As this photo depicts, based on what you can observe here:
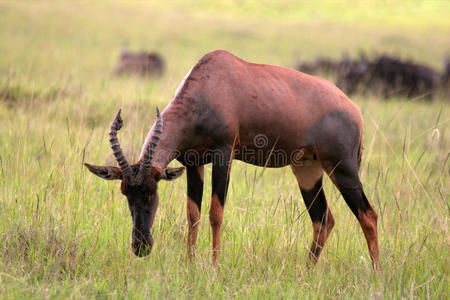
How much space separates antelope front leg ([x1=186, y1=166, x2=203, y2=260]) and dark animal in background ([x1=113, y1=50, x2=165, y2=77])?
30.2ft

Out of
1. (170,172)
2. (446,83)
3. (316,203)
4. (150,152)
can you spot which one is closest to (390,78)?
(446,83)

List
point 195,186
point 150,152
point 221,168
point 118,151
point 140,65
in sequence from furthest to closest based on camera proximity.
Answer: point 140,65 < point 195,186 < point 221,168 < point 150,152 < point 118,151

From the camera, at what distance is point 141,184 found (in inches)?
154

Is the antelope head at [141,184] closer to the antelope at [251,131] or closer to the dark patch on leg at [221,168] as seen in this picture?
the antelope at [251,131]

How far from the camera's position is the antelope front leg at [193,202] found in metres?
4.47

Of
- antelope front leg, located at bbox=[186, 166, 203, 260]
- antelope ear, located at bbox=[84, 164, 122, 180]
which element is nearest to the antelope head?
antelope ear, located at bbox=[84, 164, 122, 180]

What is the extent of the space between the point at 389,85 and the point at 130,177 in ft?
35.5

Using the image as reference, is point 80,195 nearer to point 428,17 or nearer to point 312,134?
point 312,134

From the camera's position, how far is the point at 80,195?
17.0ft

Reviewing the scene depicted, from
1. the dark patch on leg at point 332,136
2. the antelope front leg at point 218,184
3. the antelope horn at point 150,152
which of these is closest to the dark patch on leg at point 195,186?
the antelope front leg at point 218,184

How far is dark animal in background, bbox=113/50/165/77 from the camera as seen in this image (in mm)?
13672

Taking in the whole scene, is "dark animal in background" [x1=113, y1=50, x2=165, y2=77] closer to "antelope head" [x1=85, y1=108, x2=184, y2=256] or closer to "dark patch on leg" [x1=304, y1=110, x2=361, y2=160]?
"dark patch on leg" [x1=304, y1=110, x2=361, y2=160]

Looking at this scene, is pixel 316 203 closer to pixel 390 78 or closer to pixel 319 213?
pixel 319 213

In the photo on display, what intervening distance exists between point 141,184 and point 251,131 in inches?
42.5
